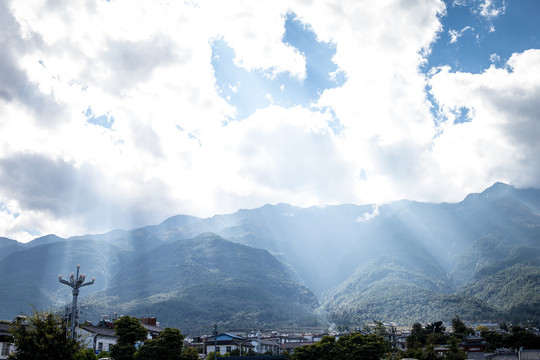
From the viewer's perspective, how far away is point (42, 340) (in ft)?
115

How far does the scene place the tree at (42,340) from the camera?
35.0 metres

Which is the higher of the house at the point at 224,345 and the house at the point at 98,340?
the house at the point at 98,340

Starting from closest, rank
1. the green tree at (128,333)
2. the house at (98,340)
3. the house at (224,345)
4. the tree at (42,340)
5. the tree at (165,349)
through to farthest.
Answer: the tree at (42,340), the tree at (165,349), the green tree at (128,333), the house at (98,340), the house at (224,345)

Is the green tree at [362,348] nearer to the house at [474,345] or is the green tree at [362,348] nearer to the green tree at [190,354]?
the green tree at [190,354]

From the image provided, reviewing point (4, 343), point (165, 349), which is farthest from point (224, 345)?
point (4, 343)

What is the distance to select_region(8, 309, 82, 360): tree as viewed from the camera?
3500 centimetres

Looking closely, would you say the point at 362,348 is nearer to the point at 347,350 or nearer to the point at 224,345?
the point at 347,350

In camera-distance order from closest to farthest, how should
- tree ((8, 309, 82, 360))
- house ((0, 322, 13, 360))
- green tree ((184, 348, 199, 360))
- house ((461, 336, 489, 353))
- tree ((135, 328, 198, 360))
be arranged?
tree ((8, 309, 82, 360)), house ((0, 322, 13, 360)), tree ((135, 328, 198, 360)), green tree ((184, 348, 199, 360)), house ((461, 336, 489, 353))

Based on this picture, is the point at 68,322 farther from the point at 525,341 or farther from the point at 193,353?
the point at 525,341

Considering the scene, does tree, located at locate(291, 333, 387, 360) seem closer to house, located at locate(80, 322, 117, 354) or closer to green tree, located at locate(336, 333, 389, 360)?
green tree, located at locate(336, 333, 389, 360)

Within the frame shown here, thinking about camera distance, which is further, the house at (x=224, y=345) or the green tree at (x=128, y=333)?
the house at (x=224, y=345)

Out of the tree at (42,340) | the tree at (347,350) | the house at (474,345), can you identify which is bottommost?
the house at (474,345)

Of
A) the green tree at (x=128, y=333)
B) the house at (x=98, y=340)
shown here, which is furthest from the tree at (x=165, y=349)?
the house at (x=98, y=340)

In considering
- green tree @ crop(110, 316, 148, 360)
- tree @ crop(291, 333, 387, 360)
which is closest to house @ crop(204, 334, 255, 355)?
tree @ crop(291, 333, 387, 360)
